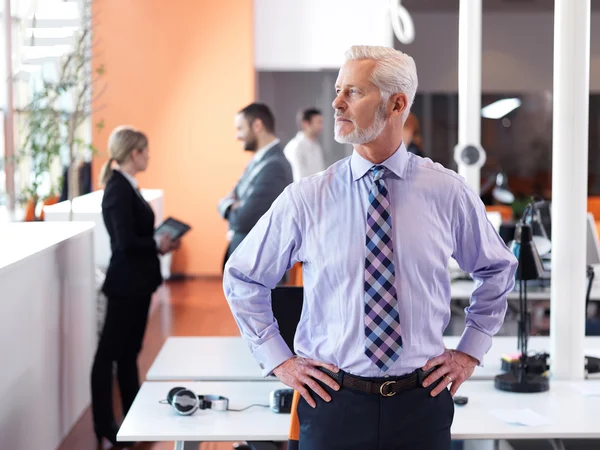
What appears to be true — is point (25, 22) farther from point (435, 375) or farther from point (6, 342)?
point (435, 375)

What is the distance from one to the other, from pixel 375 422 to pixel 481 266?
1.79 feet

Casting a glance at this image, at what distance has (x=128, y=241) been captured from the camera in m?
5.08

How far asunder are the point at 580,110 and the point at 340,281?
183 cm

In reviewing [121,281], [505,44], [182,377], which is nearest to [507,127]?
[505,44]

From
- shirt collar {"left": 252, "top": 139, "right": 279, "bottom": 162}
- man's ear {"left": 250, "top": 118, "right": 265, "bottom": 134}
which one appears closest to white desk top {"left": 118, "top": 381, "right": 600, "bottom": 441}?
shirt collar {"left": 252, "top": 139, "right": 279, "bottom": 162}

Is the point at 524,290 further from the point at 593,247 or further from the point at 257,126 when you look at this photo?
the point at 257,126

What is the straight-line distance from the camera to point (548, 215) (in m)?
5.82

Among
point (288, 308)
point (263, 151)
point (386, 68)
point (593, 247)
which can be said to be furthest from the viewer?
point (263, 151)

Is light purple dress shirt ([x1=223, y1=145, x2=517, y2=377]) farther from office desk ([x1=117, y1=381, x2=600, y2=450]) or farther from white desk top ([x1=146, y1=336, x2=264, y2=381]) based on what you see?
white desk top ([x1=146, y1=336, x2=264, y2=381])

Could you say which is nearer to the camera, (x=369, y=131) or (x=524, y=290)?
(x=369, y=131)

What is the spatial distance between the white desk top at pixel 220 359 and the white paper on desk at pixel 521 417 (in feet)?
1.75

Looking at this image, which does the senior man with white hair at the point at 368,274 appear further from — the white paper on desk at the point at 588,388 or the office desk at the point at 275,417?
the white paper on desk at the point at 588,388

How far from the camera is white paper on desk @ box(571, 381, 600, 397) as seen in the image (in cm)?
372

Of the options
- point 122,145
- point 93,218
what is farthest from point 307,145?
point 122,145
